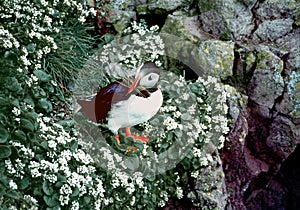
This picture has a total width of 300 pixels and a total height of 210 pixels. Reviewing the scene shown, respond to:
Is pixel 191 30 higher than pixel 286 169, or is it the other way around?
pixel 191 30

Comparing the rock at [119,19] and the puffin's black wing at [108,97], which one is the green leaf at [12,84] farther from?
Result: the rock at [119,19]

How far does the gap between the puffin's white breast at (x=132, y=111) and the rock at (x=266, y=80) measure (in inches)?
46.3

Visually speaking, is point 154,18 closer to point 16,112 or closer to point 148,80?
point 148,80

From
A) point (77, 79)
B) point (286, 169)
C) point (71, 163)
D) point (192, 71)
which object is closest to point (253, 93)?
point (192, 71)

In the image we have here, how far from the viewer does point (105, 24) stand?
3.95m

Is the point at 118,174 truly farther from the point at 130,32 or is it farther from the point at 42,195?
the point at 130,32

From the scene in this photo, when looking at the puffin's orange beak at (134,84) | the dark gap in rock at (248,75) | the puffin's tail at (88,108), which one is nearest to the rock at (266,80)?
the dark gap in rock at (248,75)

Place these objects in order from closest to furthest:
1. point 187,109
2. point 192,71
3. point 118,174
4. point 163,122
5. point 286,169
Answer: point 118,174
point 163,122
point 187,109
point 192,71
point 286,169

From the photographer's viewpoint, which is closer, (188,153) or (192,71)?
(188,153)

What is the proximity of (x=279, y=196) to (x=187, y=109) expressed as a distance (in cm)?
139

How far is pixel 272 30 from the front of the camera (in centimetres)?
382

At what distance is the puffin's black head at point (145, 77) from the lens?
2787 mm

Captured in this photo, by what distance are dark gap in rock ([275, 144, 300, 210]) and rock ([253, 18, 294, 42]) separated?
3.51 feet

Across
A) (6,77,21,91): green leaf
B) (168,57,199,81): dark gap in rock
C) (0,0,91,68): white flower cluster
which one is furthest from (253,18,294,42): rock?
(6,77,21,91): green leaf
